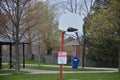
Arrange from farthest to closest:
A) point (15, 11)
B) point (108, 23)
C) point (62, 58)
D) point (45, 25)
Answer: point (45, 25) < point (108, 23) < point (15, 11) < point (62, 58)

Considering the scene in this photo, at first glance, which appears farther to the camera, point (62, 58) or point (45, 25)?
point (45, 25)

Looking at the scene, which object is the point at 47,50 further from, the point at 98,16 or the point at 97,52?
the point at 98,16

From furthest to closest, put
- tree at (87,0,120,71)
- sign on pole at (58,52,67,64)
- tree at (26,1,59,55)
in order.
A: tree at (26,1,59,55), tree at (87,0,120,71), sign on pole at (58,52,67,64)

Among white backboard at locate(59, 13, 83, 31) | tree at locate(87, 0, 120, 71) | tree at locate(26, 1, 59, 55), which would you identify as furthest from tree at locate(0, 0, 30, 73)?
white backboard at locate(59, 13, 83, 31)

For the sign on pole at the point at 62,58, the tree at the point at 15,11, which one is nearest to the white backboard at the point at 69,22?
the sign on pole at the point at 62,58

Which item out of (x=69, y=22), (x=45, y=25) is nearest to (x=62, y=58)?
(x=69, y=22)

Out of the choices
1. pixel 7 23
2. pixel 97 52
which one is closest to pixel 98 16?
pixel 7 23

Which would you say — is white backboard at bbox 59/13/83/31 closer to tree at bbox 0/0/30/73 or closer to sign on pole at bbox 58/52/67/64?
sign on pole at bbox 58/52/67/64

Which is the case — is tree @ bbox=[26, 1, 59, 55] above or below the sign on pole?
above

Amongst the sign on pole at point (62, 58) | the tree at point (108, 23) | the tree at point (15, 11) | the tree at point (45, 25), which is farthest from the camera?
the tree at point (45, 25)

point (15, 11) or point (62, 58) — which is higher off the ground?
point (15, 11)

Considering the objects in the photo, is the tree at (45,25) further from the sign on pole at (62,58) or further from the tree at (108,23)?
the sign on pole at (62,58)

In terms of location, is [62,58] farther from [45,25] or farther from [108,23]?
[45,25]

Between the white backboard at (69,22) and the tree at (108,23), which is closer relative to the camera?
the white backboard at (69,22)
